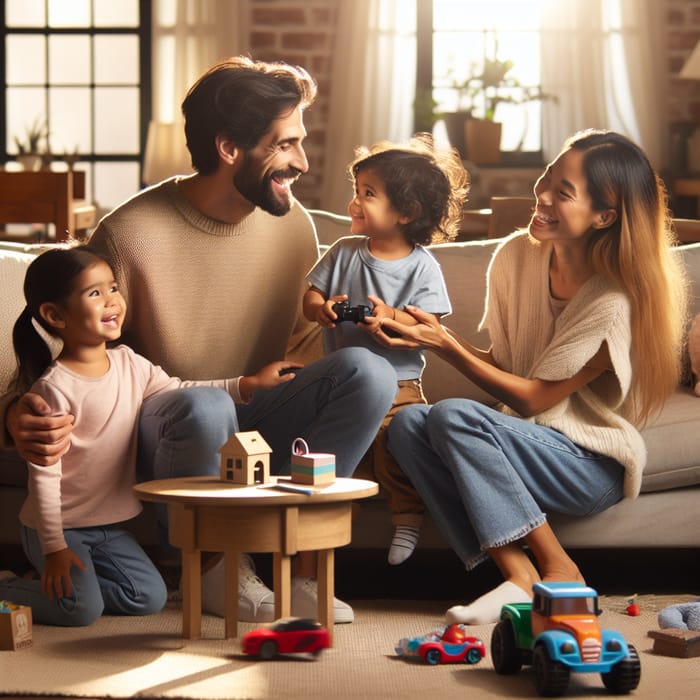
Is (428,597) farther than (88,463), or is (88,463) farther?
(428,597)

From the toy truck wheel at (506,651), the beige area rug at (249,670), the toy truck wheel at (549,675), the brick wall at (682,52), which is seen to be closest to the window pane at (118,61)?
the brick wall at (682,52)

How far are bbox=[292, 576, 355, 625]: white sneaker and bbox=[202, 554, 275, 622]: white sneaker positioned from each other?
0.04 m

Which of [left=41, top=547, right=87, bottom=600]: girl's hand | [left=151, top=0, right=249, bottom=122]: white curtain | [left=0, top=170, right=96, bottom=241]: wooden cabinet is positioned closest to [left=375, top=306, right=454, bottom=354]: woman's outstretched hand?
[left=41, top=547, right=87, bottom=600]: girl's hand

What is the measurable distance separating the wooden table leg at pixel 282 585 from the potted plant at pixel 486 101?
4.12 m

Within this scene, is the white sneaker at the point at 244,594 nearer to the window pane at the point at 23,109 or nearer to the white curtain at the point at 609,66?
the white curtain at the point at 609,66

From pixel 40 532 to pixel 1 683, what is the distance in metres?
0.37

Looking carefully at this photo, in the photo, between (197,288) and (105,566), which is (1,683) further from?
(197,288)

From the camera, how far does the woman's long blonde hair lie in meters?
2.41

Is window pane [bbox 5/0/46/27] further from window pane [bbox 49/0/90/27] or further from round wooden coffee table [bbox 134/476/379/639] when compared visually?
round wooden coffee table [bbox 134/476/379/639]

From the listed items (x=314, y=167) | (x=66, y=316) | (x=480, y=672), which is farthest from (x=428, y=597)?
(x=314, y=167)

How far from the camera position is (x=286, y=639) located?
2.03 meters

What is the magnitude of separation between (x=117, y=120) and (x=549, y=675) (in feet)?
17.2

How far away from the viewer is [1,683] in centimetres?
191

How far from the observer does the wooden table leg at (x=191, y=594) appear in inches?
82.5
